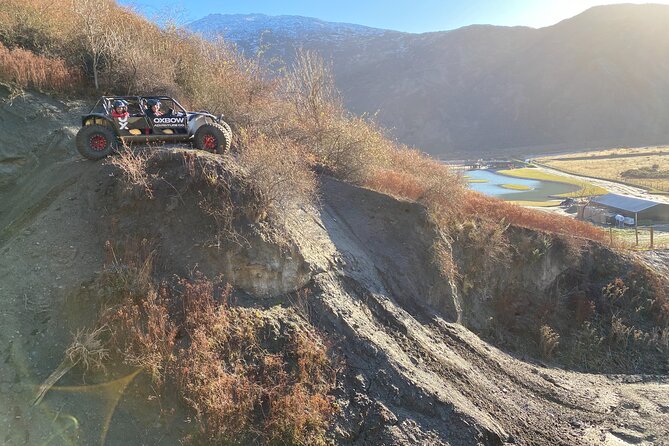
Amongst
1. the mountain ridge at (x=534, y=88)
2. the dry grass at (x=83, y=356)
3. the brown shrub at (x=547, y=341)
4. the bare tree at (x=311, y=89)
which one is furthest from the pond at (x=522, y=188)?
the mountain ridge at (x=534, y=88)

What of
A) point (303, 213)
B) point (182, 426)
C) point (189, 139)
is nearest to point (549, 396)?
point (303, 213)

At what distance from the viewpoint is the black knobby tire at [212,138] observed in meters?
8.50

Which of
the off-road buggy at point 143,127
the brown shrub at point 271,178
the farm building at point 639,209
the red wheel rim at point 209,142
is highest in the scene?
the off-road buggy at point 143,127

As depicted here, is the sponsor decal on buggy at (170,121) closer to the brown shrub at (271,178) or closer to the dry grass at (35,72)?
the brown shrub at (271,178)

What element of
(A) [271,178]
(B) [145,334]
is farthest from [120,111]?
(B) [145,334]

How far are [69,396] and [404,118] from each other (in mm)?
118390

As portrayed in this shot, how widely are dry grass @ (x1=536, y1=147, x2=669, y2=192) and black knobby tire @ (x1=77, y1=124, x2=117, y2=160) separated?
200ft

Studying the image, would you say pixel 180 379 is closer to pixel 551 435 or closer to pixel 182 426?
pixel 182 426

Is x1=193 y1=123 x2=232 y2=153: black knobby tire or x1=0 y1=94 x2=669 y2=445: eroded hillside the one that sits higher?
x1=193 y1=123 x2=232 y2=153: black knobby tire

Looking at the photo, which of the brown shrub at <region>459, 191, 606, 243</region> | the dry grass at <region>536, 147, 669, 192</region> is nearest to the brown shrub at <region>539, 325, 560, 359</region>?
the brown shrub at <region>459, 191, 606, 243</region>

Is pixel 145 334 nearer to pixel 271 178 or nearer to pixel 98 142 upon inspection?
pixel 271 178

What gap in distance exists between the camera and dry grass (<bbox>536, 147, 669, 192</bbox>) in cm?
5847

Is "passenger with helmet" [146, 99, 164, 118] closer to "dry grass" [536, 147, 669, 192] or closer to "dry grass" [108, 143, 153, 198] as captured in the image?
"dry grass" [108, 143, 153, 198]

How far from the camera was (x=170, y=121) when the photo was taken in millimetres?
8414
